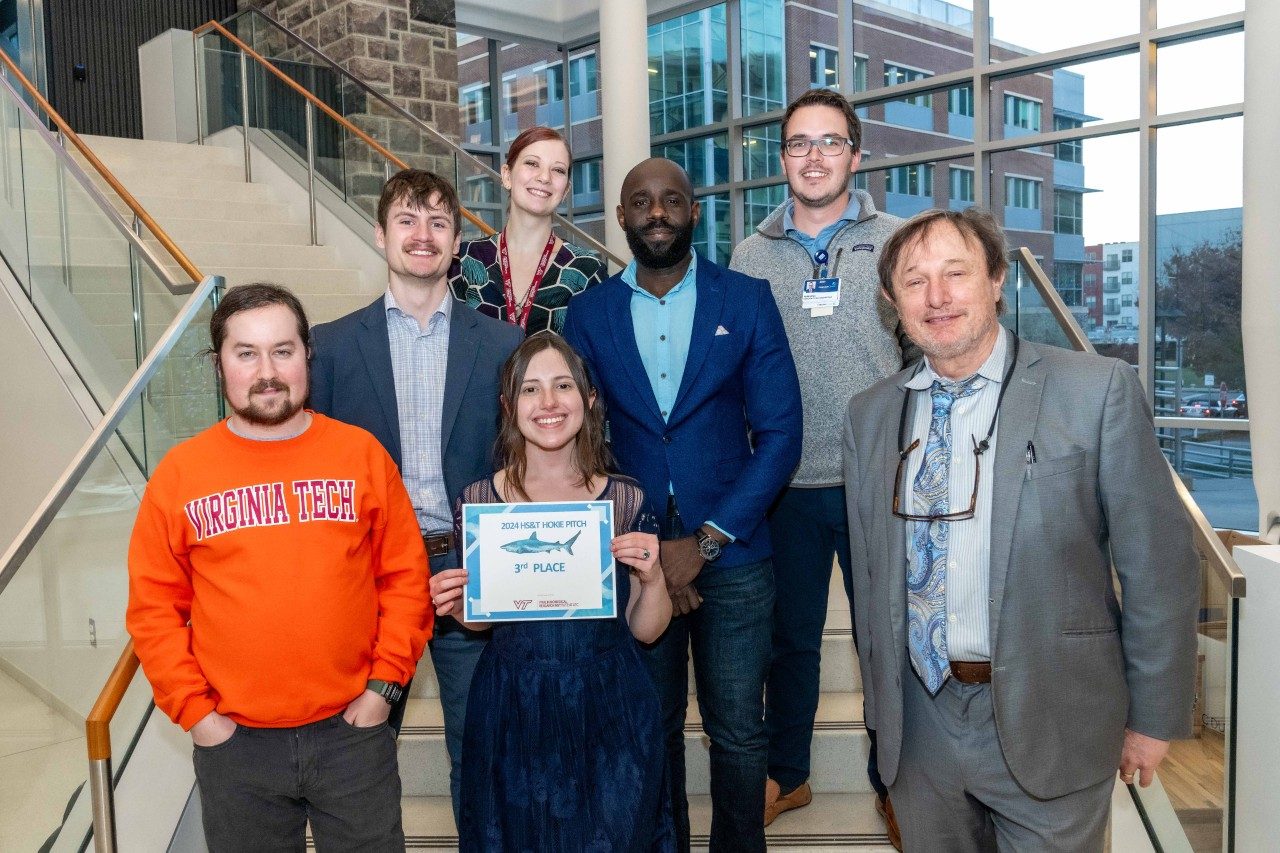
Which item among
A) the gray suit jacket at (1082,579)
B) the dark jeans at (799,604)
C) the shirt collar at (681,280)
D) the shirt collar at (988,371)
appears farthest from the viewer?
the dark jeans at (799,604)

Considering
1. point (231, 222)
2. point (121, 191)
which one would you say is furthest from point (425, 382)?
point (231, 222)

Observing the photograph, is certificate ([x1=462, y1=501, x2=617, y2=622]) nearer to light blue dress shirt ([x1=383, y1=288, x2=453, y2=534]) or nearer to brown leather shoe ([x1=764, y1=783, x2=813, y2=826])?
light blue dress shirt ([x1=383, y1=288, x2=453, y2=534])

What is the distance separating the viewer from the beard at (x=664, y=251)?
2.37 metres

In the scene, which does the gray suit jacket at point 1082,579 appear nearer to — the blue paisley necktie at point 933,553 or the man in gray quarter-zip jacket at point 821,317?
the blue paisley necktie at point 933,553

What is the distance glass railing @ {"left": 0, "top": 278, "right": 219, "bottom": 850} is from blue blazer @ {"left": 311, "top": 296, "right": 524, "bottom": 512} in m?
0.80

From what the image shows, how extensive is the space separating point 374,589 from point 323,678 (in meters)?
0.20

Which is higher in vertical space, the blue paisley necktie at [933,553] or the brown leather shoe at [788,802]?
the blue paisley necktie at [933,553]

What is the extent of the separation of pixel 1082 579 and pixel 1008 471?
220 millimetres

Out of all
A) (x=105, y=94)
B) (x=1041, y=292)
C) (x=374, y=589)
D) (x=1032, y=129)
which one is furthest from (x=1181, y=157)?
(x=105, y=94)

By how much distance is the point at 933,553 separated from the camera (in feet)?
6.13

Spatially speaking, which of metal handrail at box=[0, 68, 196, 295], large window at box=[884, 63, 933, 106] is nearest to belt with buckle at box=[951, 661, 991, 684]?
metal handrail at box=[0, 68, 196, 295]

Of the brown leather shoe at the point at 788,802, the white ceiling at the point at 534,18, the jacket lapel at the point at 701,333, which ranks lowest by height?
the brown leather shoe at the point at 788,802

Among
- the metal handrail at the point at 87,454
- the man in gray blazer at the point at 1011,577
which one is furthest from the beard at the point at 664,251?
the metal handrail at the point at 87,454

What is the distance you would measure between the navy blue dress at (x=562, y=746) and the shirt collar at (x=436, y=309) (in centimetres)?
73
